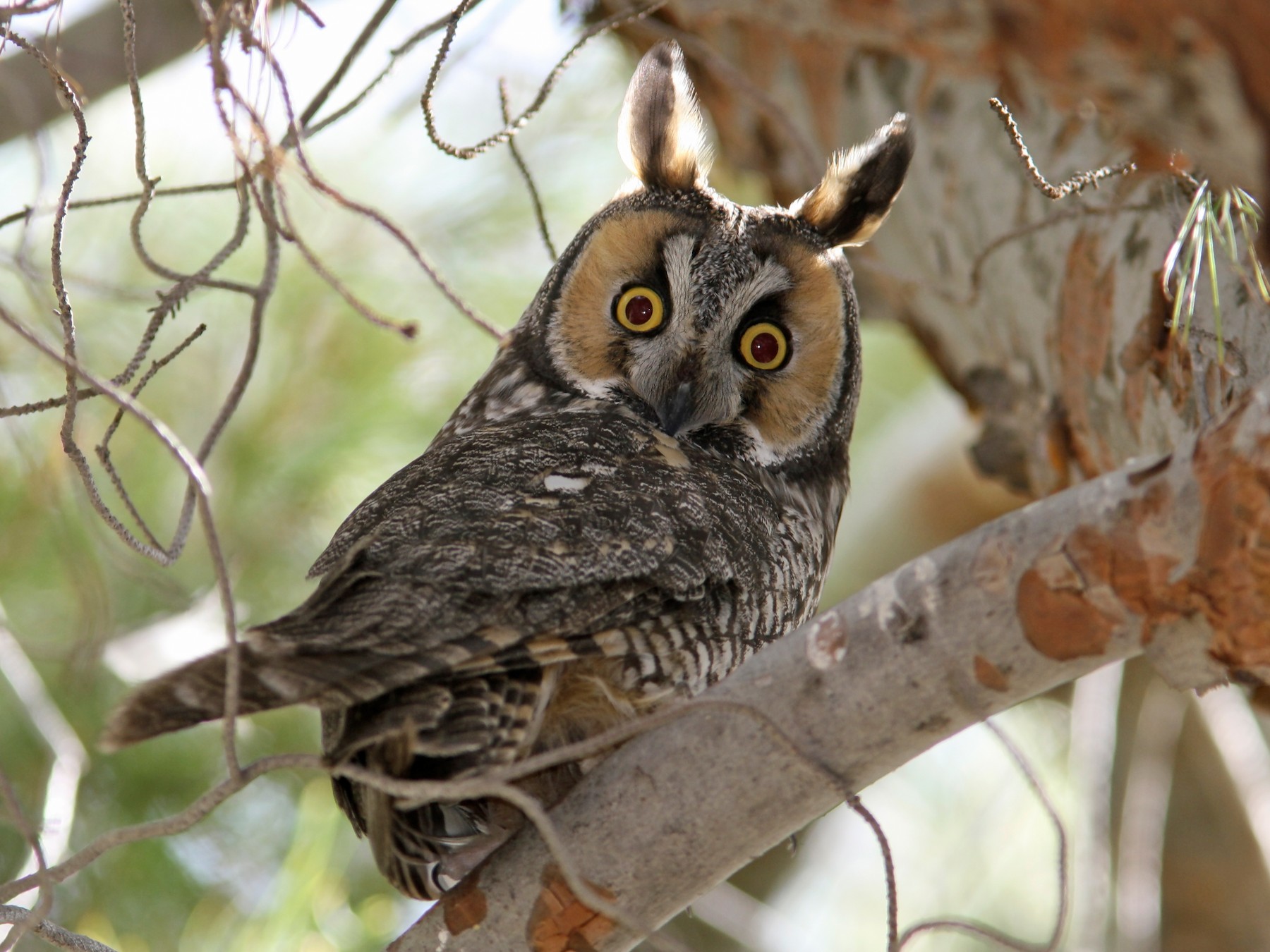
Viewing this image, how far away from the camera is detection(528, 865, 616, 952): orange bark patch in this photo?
1.18 m

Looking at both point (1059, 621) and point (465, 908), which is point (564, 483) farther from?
point (1059, 621)

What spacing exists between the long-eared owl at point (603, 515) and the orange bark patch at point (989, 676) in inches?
17.3

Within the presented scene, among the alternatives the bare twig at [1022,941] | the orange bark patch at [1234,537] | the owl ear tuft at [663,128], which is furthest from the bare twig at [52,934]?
the owl ear tuft at [663,128]

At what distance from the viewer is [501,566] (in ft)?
4.10

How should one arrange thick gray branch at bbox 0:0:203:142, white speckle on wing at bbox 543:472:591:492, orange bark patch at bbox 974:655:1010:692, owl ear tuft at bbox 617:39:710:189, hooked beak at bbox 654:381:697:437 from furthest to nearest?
thick gray branch at bbox 0:0:203:142
owl ear tuft at bbox 617:39:710:189
hooked beak at bbox 654:381:697:437
white speckle on wing at bbox 543:472:591:492
orange bark patch at bbox 974:655:1010:692

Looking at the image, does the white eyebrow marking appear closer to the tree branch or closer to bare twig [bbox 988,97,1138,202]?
bare twig [bbox 988,97,1138,202]

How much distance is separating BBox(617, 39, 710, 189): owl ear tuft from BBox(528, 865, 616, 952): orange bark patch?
1.21 metres

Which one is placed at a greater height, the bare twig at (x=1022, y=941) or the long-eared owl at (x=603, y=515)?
the long-eared owl at (x=603, y=515)

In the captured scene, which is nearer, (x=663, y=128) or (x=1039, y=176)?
(x=1039, y=176)

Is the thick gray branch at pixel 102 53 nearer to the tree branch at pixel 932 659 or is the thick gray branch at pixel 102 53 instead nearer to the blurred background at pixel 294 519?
the blurred background at pixel 294 519

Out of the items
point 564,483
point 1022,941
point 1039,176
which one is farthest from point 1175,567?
point 564,483

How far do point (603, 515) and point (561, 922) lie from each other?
44 centimetres

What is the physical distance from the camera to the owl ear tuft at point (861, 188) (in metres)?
2.03

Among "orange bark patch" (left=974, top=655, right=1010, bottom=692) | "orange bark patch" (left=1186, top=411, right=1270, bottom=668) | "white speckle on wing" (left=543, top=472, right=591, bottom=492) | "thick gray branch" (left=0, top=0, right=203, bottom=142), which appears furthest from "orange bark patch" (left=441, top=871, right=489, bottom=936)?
"thick gray branch" (left=0, top=0, right=203, bottom=142)
